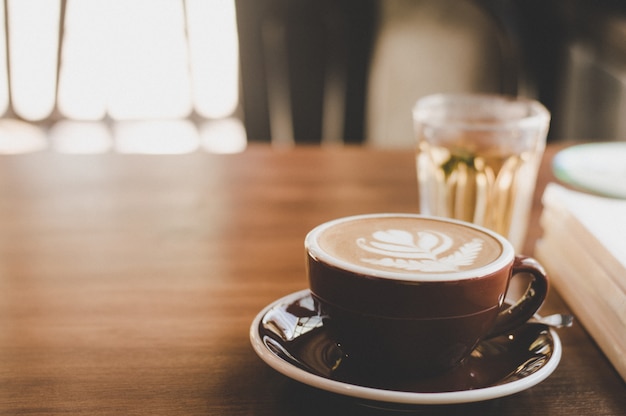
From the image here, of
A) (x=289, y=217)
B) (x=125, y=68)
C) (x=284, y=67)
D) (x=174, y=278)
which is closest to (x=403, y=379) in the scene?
(x=174, y=278)

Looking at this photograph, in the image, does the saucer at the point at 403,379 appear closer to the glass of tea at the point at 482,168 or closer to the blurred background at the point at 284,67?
the glass of tea at the point at 482,168

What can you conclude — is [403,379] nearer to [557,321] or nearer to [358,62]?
[557,321]

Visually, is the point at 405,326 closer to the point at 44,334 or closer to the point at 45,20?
the point at 44,334

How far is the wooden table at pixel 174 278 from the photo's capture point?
1.01 feet

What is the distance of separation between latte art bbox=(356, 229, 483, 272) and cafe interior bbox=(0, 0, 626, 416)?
53 millimetres

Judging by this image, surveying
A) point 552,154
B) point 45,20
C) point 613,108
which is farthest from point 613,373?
point 45,20

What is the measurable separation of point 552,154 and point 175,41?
7.60 ft

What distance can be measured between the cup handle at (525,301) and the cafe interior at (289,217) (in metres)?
0.02

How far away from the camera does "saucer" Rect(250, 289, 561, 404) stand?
268mm

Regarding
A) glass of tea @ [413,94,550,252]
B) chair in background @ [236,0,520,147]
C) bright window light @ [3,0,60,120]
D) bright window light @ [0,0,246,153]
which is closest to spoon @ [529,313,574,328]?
glass of tea @ [413,94,550,252]

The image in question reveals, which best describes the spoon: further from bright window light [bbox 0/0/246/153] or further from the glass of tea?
bright window light [bbox 0/0/246/153]

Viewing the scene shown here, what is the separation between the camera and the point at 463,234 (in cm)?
35

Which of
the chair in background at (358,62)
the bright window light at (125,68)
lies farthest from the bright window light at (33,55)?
the chair in background at (358,62)

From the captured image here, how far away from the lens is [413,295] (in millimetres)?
282
